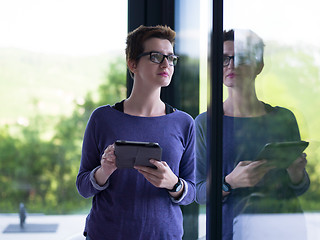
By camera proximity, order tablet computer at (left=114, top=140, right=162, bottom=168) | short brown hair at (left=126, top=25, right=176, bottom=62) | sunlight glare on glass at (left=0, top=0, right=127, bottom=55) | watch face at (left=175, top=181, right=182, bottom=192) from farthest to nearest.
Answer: sunlight glare on glass at (left=0, top=0, right=127, bottom=55) < short brown hair at (left=126, top=25, right=176, bottom=62) < watch face at (left=175, top=181, right=182, bottom=192) < tablet computer at (left=114, top=140, right=162, bottom=168)

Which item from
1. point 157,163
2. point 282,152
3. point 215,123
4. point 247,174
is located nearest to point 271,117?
point 282,152

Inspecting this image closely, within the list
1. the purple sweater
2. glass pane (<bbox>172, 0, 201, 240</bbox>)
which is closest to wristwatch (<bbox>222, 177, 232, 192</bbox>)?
the purple sweater

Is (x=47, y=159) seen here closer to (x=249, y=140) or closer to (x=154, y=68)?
(x=154, y=68)

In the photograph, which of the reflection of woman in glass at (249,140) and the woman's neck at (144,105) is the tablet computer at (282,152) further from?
the woman's neck at (144,105)

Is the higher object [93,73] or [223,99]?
[93,73]

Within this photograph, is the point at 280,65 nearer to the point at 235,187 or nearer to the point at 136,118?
the point at 235,187

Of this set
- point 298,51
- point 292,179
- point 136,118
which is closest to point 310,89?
point 298,51

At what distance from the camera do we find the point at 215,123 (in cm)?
142

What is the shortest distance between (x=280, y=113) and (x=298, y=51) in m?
0.17

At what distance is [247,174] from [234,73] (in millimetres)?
332

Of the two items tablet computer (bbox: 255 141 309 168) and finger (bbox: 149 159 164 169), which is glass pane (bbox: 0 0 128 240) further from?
tablet computer (bbox: 255 141 309 168)

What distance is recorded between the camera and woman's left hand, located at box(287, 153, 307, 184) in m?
0.95

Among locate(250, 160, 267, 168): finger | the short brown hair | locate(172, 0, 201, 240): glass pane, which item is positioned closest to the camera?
locate(250, 160, 267, 168): finger

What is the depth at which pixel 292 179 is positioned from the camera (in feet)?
3.34
